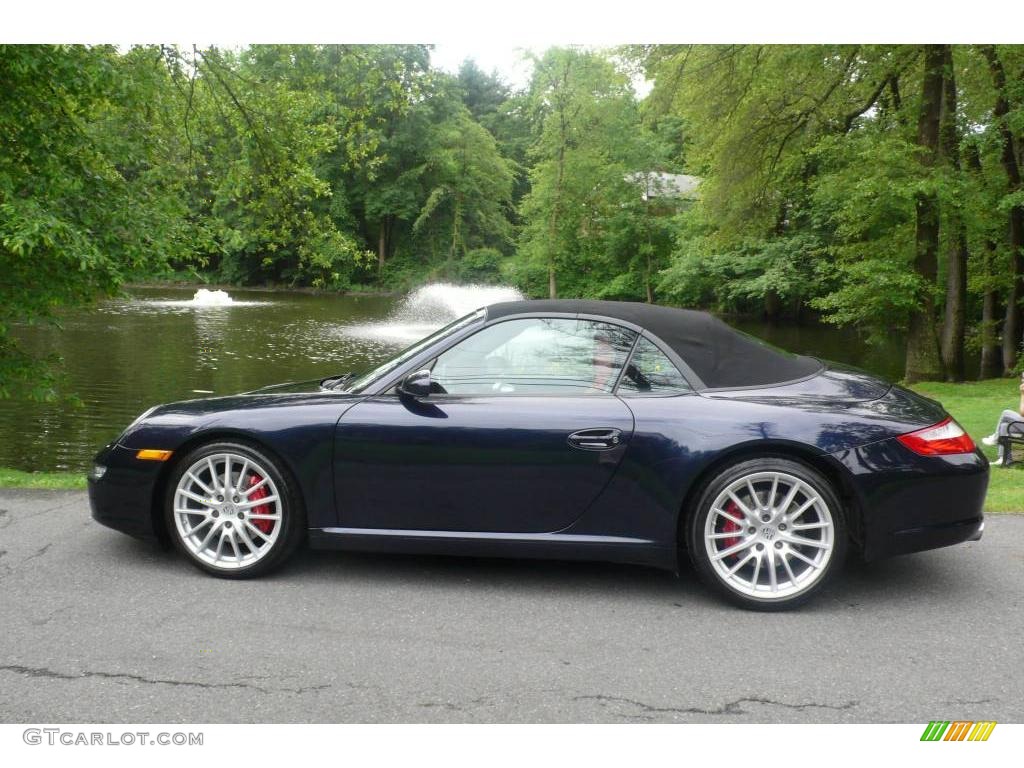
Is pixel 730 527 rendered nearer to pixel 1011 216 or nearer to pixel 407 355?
pixel 407 355

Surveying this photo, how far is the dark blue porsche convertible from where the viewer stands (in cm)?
394

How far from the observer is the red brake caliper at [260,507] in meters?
4.29

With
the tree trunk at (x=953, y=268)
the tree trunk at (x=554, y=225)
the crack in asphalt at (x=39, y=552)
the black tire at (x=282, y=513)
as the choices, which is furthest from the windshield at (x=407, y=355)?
the tree trunk at (x=554, y=225)

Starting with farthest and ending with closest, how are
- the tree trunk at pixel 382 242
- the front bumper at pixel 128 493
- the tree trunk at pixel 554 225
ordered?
1. the tree trunk at pixel 382 242
2. the tree trunk at pixel 554 225
3. the front bumper at pixel 128 493

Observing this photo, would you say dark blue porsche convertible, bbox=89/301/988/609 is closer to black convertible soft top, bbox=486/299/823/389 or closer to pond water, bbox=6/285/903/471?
black convertible soft top, bbox=486/299/823/389

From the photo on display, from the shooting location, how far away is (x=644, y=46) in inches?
800

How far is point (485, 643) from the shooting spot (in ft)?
11.6

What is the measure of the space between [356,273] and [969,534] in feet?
196

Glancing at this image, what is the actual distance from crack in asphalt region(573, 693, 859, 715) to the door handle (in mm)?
1219

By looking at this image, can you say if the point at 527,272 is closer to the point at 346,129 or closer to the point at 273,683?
the point at 346,129

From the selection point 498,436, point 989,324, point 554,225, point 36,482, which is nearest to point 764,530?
point 498,436

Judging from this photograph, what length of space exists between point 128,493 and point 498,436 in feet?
6.30

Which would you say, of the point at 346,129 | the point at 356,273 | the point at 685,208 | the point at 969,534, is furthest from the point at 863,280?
the point at 356,273

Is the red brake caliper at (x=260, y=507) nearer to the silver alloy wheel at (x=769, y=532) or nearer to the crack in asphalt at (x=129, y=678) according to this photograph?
the crack in asphalt at (x=129, y=678)
